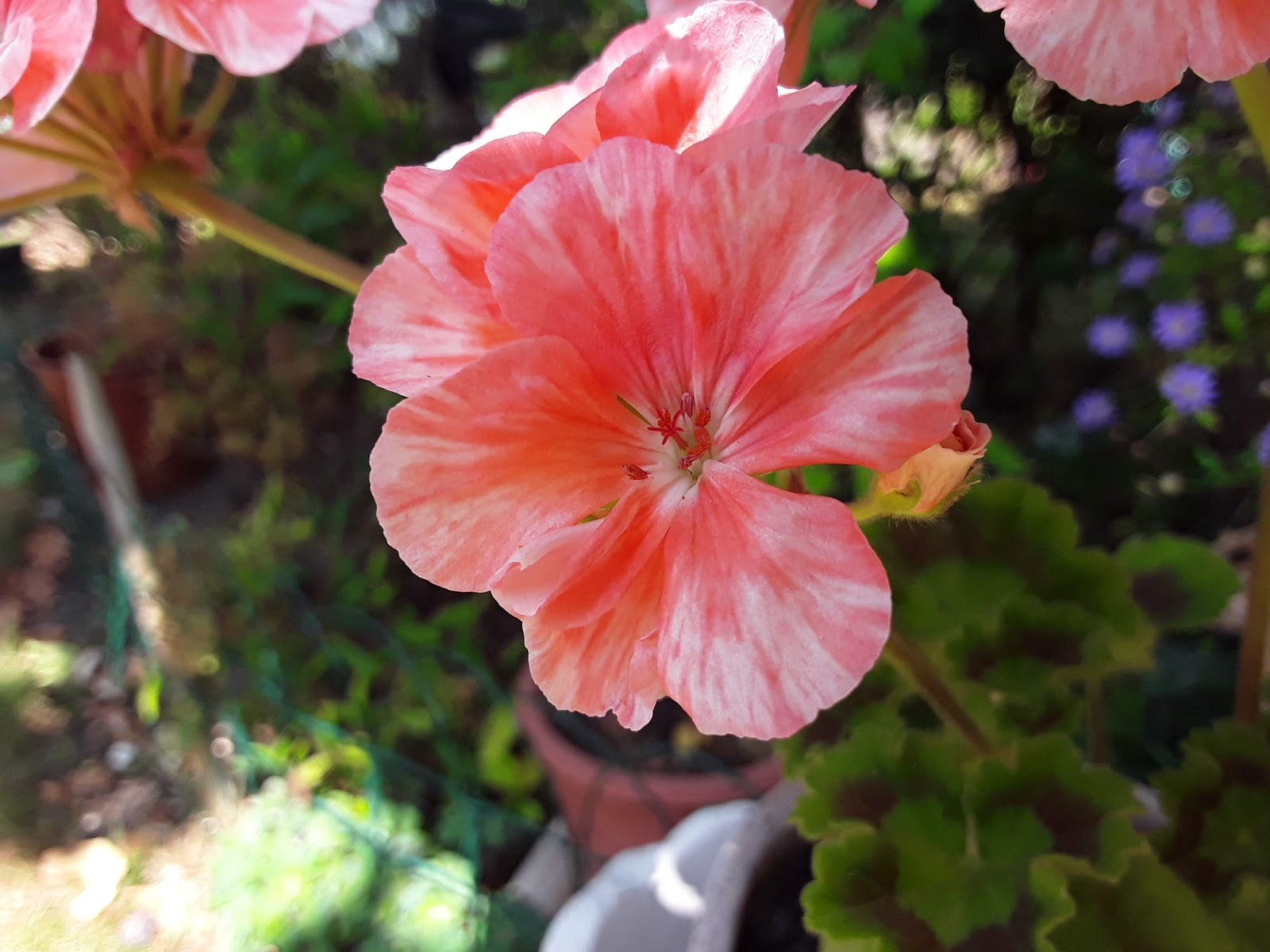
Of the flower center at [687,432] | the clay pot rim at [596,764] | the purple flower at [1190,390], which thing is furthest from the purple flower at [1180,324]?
the flower center at [687,432]

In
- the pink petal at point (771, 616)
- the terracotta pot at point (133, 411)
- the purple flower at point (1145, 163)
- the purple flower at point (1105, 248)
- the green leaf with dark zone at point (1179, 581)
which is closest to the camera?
the pink petal at point (771, 616)

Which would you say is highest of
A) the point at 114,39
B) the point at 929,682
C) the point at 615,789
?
the point at 114,39

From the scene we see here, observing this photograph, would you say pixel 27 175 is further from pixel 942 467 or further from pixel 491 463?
pixel 942 467

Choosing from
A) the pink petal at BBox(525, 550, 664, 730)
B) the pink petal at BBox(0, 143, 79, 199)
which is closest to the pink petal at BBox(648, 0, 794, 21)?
the pink petal at BBox(525, 550, 664, 730)

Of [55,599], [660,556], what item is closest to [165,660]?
[55,599]

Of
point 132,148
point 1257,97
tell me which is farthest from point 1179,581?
point 132,148

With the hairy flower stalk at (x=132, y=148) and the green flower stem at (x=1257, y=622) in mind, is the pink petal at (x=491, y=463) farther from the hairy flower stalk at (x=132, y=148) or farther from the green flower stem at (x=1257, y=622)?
the green flower stem at (x=1257, y=622)
